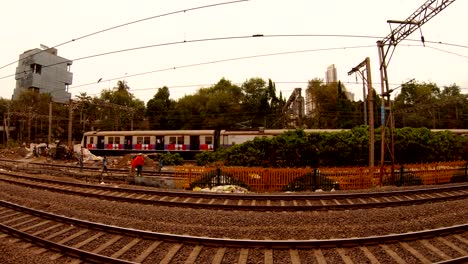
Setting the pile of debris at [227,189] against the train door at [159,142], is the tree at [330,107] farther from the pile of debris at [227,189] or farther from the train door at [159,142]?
the pile of debris at [227,189]

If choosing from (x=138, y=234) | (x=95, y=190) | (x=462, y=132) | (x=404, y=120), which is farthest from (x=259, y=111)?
(x=138, y=234)

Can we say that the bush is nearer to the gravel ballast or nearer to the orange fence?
the orange fence

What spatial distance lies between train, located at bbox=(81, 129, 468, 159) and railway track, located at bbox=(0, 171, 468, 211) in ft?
50.2

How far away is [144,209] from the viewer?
10453 mm

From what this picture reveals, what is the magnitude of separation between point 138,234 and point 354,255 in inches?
205

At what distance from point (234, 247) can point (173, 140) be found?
2581 cm

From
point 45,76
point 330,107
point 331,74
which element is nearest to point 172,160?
point 330,107

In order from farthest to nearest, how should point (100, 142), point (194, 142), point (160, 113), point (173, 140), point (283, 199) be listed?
point (160, 113) → point (100, 142) → point (173, 140) → point (194, 142) → point (283, 199)

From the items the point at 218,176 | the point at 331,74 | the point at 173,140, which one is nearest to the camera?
the point at 218,176

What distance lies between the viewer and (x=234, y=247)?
7070 mm

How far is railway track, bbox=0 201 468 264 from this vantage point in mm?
6434

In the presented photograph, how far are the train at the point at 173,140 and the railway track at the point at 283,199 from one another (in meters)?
15.3

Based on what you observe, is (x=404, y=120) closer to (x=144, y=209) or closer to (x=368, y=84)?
(x=368, y=84)

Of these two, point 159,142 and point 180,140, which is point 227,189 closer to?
point 180,140
